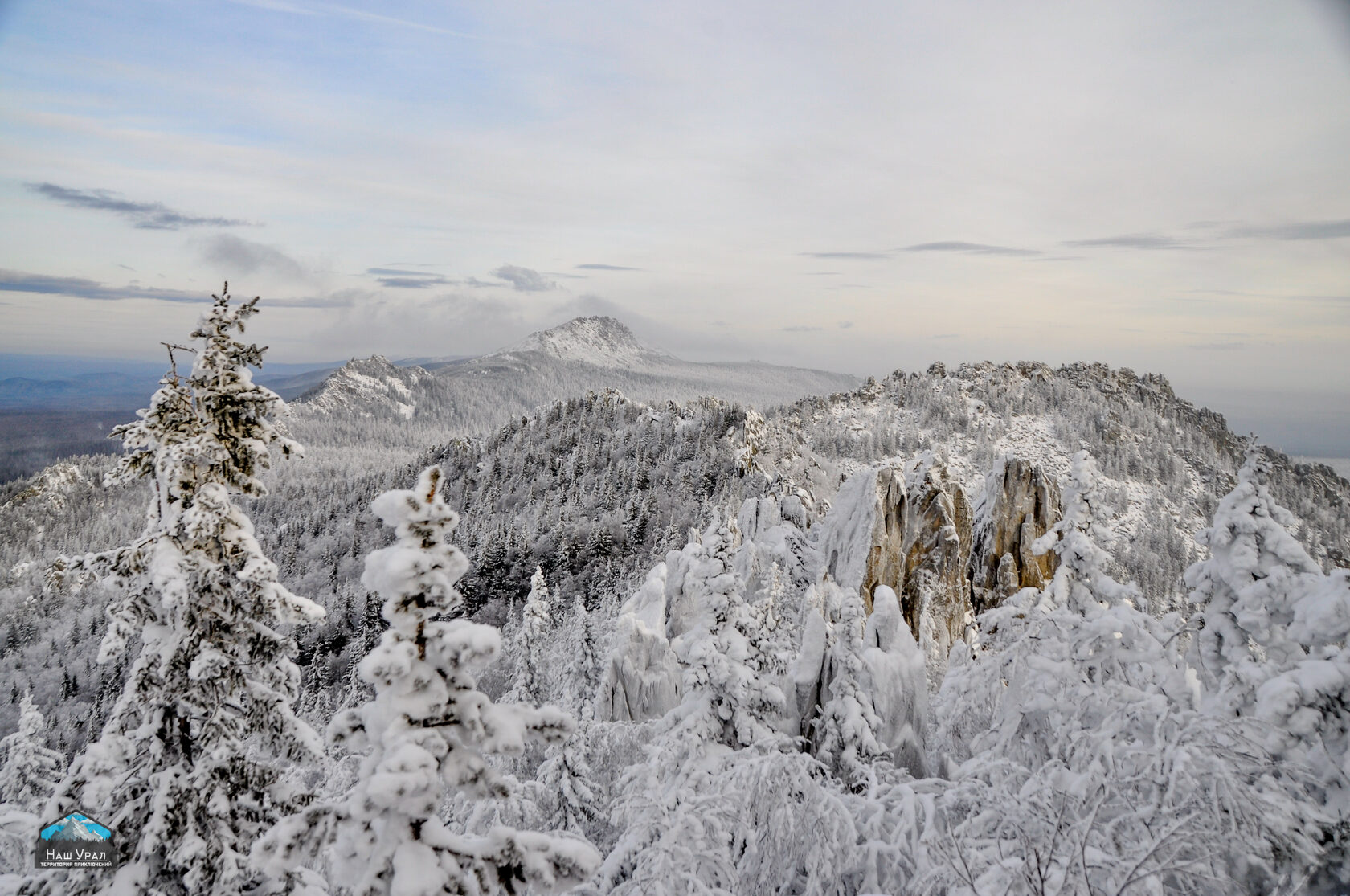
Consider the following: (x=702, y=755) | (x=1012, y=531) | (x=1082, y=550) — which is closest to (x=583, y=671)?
(x=702, y=755)

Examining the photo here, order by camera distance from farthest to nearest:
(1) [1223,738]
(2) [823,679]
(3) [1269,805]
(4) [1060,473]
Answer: (4) [1060,473] → (2) [823,679] → (1) [1223,738] → (3) [1269,805]

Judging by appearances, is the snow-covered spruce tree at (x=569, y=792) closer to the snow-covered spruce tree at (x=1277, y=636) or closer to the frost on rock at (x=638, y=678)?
the frost on rock at (x=638, y=678)

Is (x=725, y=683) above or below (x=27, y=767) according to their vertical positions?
above

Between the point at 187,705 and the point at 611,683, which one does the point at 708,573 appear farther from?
the point at 611,683

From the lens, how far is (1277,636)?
7.35 m

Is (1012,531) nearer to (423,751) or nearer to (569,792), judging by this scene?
(569,792)

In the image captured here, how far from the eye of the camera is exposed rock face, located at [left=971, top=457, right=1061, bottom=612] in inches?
1619

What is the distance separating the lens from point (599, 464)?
114750 mm

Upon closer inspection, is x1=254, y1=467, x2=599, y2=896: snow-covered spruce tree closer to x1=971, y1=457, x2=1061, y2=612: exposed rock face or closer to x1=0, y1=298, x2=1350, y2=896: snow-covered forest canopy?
x1=0, y1=298, x2=1350, y2=896: snow-covered forest canopy

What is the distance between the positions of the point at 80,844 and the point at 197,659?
209cm

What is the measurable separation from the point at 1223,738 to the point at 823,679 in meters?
10.2

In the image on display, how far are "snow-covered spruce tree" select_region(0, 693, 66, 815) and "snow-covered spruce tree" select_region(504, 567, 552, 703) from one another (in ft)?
51.5

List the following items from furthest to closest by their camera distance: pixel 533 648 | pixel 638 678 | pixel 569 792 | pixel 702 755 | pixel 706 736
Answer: pixel 533 648 < pixel 638 678 < pixel 569 792 < pixel 706 736 < pixel 702 755

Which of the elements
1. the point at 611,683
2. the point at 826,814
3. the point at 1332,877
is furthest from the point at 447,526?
the point at 611,683
